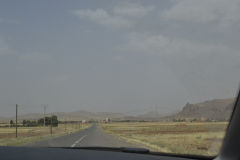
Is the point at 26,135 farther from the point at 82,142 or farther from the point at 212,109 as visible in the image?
the point at 212,109

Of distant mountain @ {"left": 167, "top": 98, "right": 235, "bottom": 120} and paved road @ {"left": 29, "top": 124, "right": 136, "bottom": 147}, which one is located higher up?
distant mountain @ {"left": 167, "top": 98, "right": 235, "bottom": 120}

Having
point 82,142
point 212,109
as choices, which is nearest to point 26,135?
point 82,142

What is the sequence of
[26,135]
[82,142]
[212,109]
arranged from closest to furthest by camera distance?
[212,109] → [82,142] → [26,135]

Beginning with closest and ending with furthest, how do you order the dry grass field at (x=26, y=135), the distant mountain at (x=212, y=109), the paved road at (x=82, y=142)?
the distant mountain at (x=212, y=109)
the paved road at (x=82, y=142)
the dry grass field at (x=26, y=135)

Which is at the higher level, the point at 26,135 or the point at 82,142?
the point at 82,142

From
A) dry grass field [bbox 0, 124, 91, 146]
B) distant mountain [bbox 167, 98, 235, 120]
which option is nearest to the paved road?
dry grass field [bbox 0, 124, 91, 146]

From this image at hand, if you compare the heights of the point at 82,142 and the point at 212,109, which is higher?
the point at 212,109

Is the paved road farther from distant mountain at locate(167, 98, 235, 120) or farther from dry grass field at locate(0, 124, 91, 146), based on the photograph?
distant mountain at locate(167, 98, 235, 120)

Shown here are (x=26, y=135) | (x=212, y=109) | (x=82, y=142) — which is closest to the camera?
(x=212, y=109)

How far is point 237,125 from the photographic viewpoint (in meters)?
2.78

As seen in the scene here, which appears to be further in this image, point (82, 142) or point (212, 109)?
point (82, 142)

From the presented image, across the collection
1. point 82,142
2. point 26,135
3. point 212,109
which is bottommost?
point 26,135

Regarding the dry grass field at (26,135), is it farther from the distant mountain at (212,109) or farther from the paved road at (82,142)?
the distant mountain at (212,109)

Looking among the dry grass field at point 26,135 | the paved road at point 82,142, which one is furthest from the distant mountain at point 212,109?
the dry grass field at point 26,135
